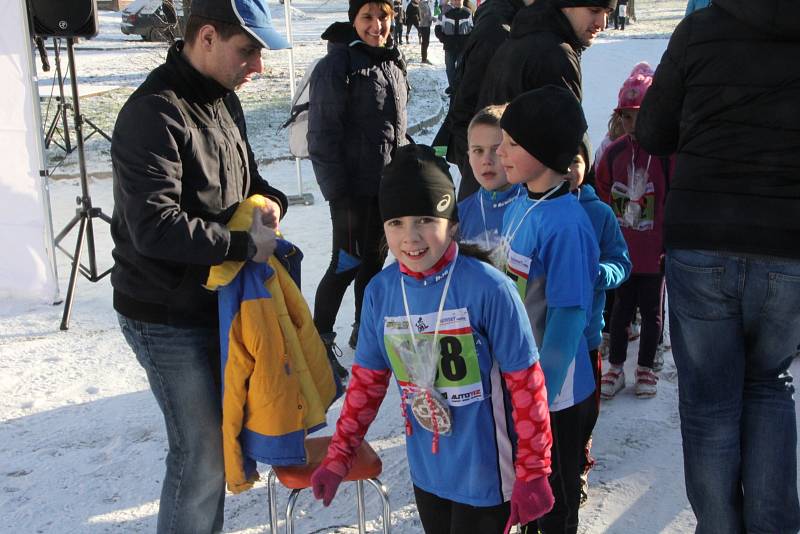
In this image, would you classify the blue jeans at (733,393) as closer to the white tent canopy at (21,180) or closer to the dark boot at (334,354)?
the dark boot at (334,354)

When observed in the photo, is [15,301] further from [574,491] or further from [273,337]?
[574,491]

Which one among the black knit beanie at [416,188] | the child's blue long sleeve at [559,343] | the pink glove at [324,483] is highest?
the black knit beanie at [416,188]

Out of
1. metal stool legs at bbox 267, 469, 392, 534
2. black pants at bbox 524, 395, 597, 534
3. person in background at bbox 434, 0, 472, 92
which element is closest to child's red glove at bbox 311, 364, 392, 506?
metal stool legs at bbox 267, 469, 392, 534

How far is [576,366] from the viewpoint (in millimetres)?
2734

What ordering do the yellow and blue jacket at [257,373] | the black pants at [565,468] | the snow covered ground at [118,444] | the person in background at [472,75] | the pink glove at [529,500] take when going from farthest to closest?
the person in background at [472,75] → the snow covered ground at [118,444] → the black pants at [565,468] → the yellow and blue jacket at [257,373] → the pink glove at [529,500]

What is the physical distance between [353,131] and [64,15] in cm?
226

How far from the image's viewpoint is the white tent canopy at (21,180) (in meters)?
5.57

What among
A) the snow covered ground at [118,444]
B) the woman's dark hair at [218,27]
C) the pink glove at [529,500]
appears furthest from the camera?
the snow covered ground at [118,444]

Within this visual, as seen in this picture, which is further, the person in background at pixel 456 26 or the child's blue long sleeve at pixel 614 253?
the person in background at pixel 456 26

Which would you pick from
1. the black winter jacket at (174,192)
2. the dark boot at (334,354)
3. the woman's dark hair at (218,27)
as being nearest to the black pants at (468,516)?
the black winter jacket at (174,192)

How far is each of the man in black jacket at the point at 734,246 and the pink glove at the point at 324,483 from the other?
1.10 meters

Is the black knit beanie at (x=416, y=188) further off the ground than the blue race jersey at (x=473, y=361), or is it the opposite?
the black knit beanie at (x=416, y=188)

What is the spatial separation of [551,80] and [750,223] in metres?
1.54

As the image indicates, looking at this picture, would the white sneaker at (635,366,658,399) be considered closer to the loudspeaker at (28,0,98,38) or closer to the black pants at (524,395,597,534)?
the black pants at (524,395,597,534)
